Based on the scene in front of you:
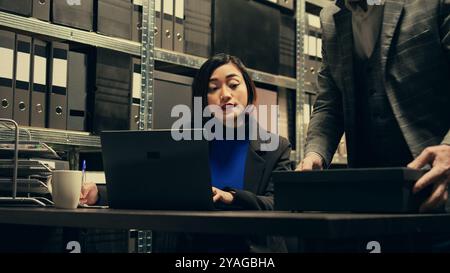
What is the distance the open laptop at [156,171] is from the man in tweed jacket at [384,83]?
0.34 m

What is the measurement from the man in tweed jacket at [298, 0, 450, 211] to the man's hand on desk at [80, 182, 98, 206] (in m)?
0.56

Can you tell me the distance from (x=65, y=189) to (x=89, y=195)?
9.3 inches

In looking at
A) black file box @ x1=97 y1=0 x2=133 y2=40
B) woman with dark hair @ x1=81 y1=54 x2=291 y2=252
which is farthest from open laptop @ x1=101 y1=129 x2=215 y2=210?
black file box @ x1=97 y1=0 x2=133 y2=40

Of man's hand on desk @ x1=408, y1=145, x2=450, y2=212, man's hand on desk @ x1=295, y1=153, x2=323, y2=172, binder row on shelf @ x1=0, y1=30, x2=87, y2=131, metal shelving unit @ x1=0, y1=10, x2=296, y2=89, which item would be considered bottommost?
man's hand on desk @ x1=408, y1=145, x2=450, y2=212

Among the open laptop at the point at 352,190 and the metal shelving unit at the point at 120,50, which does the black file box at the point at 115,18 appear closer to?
the metal shelving unit at the point at 120,50

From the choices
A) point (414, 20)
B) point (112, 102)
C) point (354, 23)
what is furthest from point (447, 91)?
point (112, 102)

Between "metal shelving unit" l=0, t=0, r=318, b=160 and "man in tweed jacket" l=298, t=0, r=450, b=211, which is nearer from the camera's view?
"man in tweed jacket" l=298, t=0, r=450, b=211

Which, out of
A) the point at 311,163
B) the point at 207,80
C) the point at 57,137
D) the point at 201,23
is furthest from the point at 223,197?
the point at 201,23

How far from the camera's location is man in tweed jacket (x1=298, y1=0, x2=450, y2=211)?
146cm

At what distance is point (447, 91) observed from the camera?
147 centimetres

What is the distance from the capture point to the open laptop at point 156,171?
1236mm
